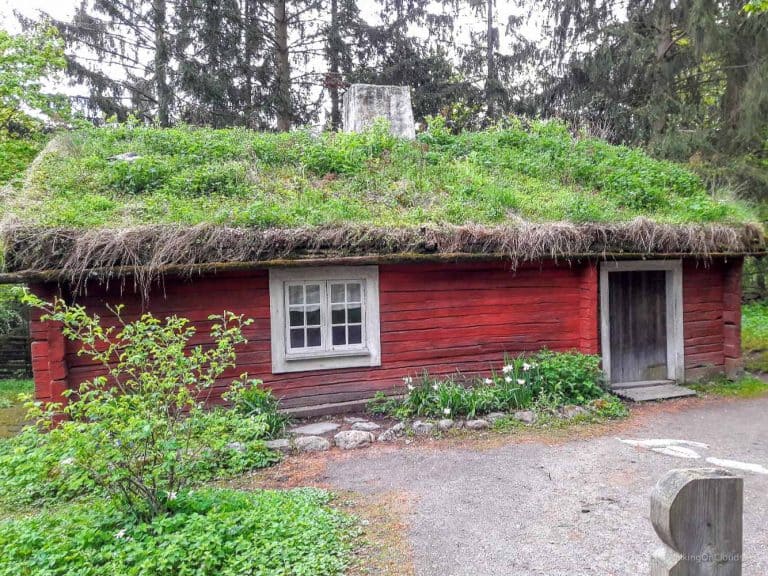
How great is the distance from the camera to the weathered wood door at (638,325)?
8.32 meters

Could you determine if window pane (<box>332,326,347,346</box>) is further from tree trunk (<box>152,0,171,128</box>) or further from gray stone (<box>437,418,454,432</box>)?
tree trunk (<box>152,0,171,128</box>)

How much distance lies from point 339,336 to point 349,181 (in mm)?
2993

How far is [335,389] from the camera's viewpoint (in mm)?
7156

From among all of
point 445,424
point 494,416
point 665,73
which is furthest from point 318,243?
point 665,73

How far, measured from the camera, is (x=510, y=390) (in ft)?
23.1

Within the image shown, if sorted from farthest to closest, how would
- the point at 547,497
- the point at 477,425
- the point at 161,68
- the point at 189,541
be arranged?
1. the point at 161,68
2. the point at 477,425
3. the point at 547,497
4. the point at 189,541

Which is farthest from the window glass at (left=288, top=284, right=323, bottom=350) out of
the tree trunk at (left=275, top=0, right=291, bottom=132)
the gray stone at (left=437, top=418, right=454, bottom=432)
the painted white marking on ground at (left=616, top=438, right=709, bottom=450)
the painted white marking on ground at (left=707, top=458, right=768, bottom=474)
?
the tree trunk at (left=275, top=0, right=291, bottom=132)

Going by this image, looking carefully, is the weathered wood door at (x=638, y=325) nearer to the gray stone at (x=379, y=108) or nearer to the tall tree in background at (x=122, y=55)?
the gray stone at (x=379, y=108)

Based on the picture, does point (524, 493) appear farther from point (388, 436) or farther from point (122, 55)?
point (122, 55)

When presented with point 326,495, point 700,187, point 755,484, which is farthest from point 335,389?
point 700,187

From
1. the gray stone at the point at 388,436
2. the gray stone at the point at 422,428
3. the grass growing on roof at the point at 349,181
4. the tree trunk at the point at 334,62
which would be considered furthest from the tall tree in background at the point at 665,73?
the gray stone at the point at 388,436

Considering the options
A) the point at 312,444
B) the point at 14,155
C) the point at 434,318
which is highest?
the point at 14,155

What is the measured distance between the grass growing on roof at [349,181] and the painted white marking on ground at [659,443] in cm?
325

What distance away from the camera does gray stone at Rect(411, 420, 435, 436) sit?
636 centimetres
